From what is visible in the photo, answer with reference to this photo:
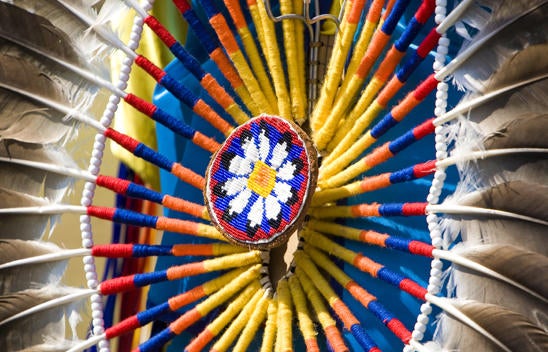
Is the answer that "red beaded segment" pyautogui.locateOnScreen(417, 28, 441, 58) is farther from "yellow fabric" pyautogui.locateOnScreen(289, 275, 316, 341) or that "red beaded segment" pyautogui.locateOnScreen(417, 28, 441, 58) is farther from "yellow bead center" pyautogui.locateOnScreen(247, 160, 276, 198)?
"yellow fabric" pyautogui.locateOnScreen(289, 275, 316, 341)

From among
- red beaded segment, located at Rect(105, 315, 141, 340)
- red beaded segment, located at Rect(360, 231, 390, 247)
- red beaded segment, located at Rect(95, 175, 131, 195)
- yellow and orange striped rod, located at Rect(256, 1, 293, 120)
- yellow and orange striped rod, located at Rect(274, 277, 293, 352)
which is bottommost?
red beaded segment, located at Rect(105, 315, 141, 340)

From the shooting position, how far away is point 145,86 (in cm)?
187

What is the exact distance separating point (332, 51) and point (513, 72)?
1.59 ft

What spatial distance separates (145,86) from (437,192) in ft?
3.02

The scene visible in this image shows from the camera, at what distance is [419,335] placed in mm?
1266

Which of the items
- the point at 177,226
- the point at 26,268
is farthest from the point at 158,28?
the point at 26,268

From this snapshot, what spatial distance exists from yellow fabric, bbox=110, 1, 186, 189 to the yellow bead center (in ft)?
1.78

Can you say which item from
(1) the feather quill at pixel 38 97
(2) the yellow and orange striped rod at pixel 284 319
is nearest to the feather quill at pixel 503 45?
(2) the yellow and orange striped rod at pixel 284 319

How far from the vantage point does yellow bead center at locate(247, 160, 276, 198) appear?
1385 millimetres

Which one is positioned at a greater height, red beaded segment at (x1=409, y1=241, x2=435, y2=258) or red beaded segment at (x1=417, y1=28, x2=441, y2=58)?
red beaded segment at (x1=417, y1=28, x2=441, y2=58)

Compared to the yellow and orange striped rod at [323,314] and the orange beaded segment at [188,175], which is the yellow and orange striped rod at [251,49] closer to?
the orange beaded segment at [188,175]

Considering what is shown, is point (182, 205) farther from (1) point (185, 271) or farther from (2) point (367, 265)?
(2) point (367, 265)

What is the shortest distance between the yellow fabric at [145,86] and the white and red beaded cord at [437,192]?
83cm

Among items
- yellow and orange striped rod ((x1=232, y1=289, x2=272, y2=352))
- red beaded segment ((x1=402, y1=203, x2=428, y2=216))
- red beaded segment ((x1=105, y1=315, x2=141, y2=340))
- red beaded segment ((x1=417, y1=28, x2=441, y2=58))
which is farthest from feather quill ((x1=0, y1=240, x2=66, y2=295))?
red beaded segment ((x1=417, y1=28, x2=441, y2=58))
